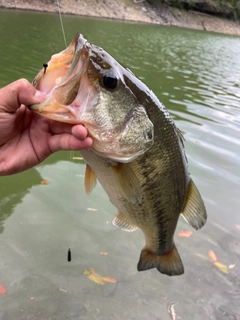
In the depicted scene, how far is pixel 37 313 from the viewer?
9.37 ft

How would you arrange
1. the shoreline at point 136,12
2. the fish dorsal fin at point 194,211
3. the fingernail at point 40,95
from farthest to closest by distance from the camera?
the shoreline at point 136,12 → the fish dorsal fin at point 194,211 → the fingernail at point 40,95

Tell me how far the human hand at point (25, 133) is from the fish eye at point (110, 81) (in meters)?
0.29

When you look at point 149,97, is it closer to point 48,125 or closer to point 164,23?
point 48,125

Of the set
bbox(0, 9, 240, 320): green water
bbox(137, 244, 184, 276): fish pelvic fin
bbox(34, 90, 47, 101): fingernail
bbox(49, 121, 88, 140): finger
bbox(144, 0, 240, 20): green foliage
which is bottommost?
bbox(0, 9, 240, 320): green water

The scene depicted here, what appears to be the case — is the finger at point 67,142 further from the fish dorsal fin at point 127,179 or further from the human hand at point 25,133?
the fish dorsal fin at point 127,179

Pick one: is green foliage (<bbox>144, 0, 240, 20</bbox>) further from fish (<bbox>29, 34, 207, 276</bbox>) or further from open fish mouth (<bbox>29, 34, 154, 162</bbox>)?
open fish mouth (<bbox>29, 34, 154, 162</bbox>)

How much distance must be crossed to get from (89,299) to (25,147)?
1612 millimetres

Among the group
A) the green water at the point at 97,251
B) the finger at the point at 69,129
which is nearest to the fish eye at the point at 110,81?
the finger at the point at 69,129

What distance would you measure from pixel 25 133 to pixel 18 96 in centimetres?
43

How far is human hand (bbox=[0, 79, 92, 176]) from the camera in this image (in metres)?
1.80

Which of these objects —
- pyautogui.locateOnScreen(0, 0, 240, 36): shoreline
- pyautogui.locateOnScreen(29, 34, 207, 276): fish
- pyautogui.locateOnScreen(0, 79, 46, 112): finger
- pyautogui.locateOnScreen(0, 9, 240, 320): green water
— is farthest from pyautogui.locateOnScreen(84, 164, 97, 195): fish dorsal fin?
pyautogui.locateOnScreen(0, 0, 240, 36): shoreline

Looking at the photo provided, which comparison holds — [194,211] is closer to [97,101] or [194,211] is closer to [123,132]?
[123,132]

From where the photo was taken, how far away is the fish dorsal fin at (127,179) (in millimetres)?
1953

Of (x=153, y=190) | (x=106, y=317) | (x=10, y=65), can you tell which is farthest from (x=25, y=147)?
(x=10, y=65)
